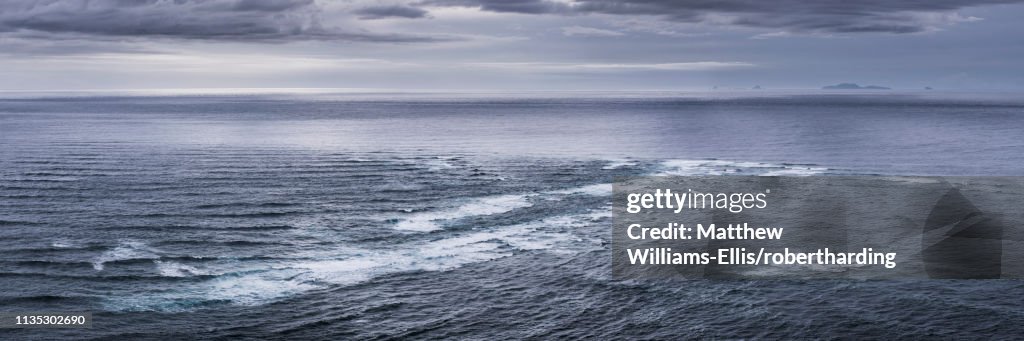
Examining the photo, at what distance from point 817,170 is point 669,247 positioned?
55645 mm

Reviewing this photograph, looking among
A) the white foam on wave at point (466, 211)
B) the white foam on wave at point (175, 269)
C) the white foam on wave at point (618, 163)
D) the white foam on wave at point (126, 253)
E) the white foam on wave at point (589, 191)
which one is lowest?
the white foam on wave at point (618, 163)

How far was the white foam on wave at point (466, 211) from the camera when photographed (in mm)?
72125

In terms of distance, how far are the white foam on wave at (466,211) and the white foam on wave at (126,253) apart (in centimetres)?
2017

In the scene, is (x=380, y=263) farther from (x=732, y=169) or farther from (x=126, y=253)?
(x=732, y=169)

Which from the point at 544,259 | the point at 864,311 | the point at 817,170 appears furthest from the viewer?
the point at 817,170

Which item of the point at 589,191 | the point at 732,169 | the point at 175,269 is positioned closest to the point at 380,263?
the point at 175,269

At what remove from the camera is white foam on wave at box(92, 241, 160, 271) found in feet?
189

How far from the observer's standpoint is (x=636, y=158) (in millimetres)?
137125

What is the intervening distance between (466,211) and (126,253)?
1212 inches

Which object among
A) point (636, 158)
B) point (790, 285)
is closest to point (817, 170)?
point (636, 158)

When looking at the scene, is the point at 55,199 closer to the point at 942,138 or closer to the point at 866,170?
the point at 866,170

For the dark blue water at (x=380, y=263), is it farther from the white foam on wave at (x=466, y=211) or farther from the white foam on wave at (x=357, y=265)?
the white foam on wave at (x=466, y=211)

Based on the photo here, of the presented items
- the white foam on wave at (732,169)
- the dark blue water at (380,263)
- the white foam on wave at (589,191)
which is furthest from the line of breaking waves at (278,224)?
the white foam on wave at (732,169)

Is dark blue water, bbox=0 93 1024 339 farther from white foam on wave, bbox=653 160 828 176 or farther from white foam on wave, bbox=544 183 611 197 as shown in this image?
white foam on wave, bbox=653 160 828 176
